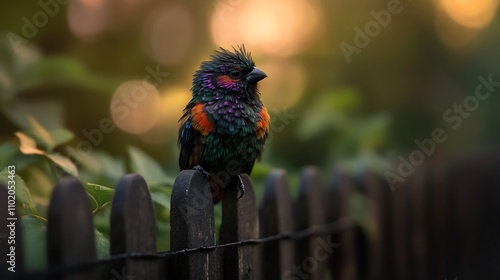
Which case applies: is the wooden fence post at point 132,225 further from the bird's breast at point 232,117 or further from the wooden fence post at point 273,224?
the wooden fence post at point 273,224

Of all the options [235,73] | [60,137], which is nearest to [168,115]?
[235,73]

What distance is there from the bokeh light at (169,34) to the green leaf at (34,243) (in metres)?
1.68

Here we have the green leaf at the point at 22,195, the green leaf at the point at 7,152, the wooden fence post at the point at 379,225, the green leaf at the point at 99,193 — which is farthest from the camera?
the wooden fence post at the point at 379,225

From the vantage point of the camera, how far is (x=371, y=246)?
3.91m

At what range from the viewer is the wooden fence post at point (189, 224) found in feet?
5.80

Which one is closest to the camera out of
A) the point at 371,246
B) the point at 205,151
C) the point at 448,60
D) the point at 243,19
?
the point at 205,151

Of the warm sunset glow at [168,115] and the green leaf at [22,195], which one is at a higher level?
the warm sunset glow at [168,115]

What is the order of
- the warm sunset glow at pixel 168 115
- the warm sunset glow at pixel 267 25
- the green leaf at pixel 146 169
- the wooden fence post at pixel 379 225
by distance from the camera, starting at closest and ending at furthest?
1. the green leaf at pixel 146 169
2. the warm sunset glow at pixel 168 115
3. the warm sunset glow at pixel 267 25
4. the wooden fence post at pixel 379 225

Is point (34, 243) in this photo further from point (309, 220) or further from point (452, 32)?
point (452, 32)

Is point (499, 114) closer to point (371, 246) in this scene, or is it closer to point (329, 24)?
point (329, 24)

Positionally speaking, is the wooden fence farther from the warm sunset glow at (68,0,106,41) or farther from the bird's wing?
the warm sunset glow at (68,0,106,41)

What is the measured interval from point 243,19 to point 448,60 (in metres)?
2.79

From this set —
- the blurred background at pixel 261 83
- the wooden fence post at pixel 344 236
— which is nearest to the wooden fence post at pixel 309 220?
the blurred background at pixel 261 83

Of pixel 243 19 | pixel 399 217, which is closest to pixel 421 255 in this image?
pixel 399 217
